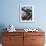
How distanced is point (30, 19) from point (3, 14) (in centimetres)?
91

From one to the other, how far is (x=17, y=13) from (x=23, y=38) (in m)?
0.94

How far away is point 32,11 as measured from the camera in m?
4.17

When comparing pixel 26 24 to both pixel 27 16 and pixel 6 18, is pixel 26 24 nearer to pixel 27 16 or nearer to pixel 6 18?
pixel 27 16

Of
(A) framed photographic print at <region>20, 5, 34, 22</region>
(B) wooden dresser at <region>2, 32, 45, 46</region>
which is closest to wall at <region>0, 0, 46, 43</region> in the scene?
(A) framed photographic print at <region>20, 5, 34, 22</region>

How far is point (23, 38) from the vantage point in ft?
12.0

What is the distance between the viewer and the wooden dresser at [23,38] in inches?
144

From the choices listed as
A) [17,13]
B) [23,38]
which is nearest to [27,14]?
[17,13]

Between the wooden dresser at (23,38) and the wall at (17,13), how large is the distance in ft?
1.91

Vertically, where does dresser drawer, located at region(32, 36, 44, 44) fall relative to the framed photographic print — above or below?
below

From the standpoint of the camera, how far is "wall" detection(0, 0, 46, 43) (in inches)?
163

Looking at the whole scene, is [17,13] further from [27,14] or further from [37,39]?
[37,39]

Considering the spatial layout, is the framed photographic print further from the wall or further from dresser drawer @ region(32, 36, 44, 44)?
dresser drawer @ region(32, 36, 44, 44)

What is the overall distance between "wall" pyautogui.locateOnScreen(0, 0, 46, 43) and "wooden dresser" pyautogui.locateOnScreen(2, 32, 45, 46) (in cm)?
58

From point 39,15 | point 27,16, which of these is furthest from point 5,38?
point 39,15
